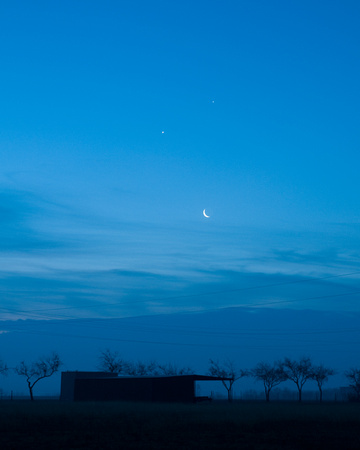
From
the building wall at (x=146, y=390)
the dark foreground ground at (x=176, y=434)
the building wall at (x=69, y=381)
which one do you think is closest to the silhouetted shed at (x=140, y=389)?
the building wall at (x=146, y=390)

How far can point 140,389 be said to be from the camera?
73.5 meters

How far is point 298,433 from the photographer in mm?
28344

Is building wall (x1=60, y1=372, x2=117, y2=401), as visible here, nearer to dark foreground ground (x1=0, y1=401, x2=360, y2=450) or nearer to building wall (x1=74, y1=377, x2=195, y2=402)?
building wall (x1=74, y1=377, x2=195, y2=402)

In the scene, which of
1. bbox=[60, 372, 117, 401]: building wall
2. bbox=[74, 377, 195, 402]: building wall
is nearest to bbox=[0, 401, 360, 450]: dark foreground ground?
bbox=[74, 377, 195, 402]: building wall

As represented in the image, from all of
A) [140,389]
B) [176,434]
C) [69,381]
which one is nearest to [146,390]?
[140,389]

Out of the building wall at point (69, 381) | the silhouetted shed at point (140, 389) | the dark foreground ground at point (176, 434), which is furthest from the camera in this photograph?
the building wall at point (69, 381)

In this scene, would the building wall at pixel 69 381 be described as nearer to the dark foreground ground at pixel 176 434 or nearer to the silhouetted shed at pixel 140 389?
the silhouetted shed at pixel 140 389

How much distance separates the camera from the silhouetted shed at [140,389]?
2862 inches

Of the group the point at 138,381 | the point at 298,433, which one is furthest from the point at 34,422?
the point at 138,381

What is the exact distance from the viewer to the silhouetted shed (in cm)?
7269

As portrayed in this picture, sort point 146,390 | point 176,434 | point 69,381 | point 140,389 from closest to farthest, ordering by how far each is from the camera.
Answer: point 176,434 < point 146,390 < point 140,389 < point 69,381

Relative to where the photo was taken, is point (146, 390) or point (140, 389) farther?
point (140, 389)

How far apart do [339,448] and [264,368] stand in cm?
11057

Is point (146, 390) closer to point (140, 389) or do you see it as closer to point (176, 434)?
point (140, 389)
